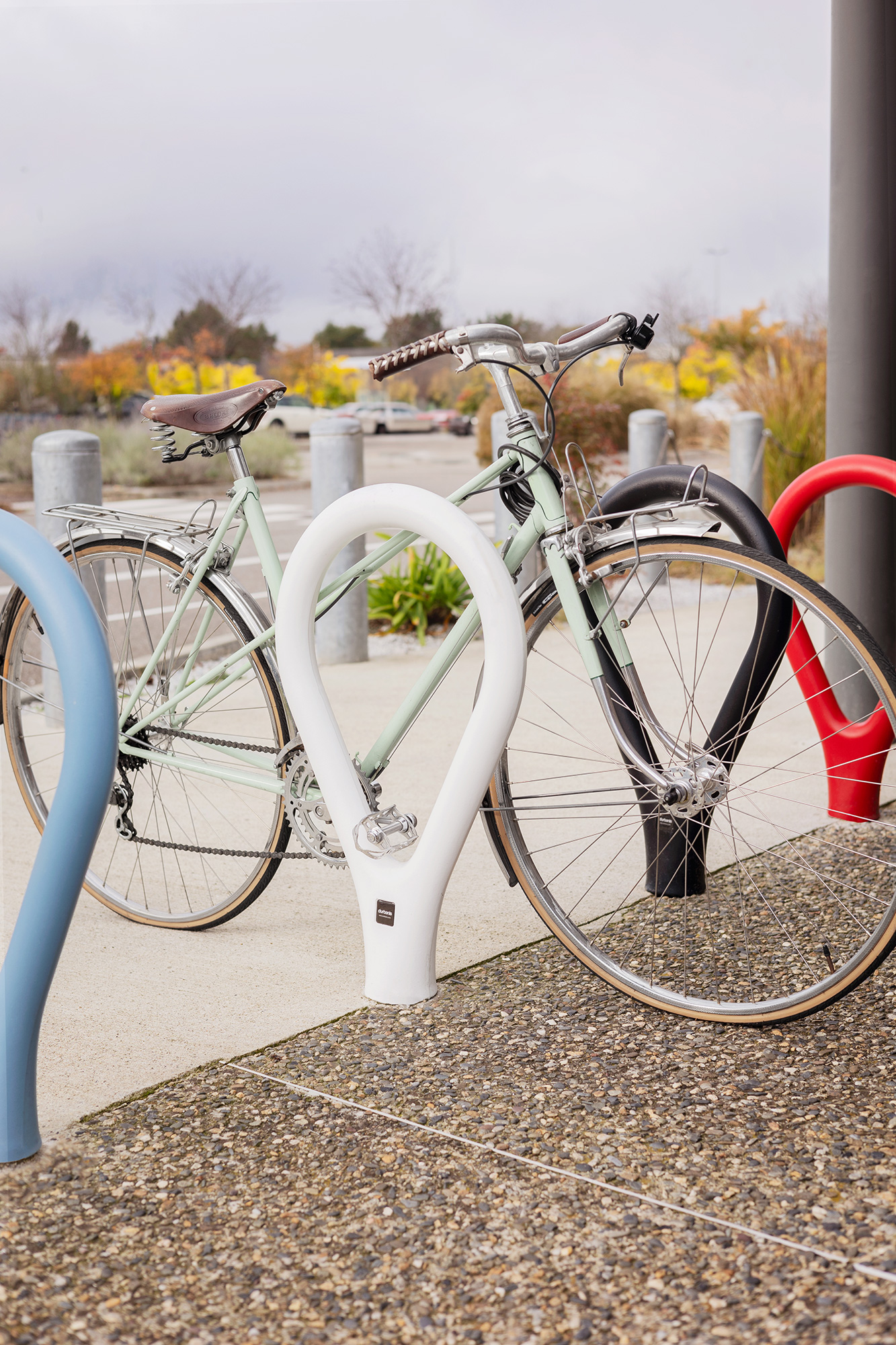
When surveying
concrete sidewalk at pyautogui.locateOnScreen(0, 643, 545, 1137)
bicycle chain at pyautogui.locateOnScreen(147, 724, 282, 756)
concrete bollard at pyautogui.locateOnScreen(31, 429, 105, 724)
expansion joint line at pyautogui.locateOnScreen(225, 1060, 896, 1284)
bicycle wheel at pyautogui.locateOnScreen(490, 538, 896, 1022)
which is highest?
concrete bollard at pyautogui.locateOnScreen(31, 429, 105, 724)

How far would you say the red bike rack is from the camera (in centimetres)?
350

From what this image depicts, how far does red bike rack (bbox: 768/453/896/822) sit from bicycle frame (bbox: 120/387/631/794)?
37.9 inches

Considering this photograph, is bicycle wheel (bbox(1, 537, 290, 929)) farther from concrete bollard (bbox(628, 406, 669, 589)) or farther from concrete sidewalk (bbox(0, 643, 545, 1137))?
concrete bollard (bbox(628, 406, 669, 589))

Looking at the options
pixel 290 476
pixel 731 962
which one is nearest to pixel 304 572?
pixel 731 962

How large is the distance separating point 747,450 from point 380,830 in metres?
7.59

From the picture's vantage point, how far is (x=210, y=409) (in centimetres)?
305

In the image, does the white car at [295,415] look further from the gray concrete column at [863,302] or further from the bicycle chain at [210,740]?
the bicycle chain at [210,740]

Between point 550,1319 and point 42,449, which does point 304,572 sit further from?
point 42,449

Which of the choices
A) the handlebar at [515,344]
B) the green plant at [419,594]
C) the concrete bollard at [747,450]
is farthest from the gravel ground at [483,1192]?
the concrete bollard at [747,450]

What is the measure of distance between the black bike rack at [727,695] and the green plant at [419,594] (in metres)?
4.40

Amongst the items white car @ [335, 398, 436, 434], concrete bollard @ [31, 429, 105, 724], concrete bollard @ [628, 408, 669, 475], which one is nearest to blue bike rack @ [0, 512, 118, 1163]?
concrete bollard @ [31, 429, 105, 724]

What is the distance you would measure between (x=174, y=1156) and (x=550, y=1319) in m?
0.73

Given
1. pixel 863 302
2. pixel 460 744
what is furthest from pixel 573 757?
pixel 863 302

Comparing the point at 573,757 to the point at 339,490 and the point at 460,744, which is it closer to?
the point at 460,744
